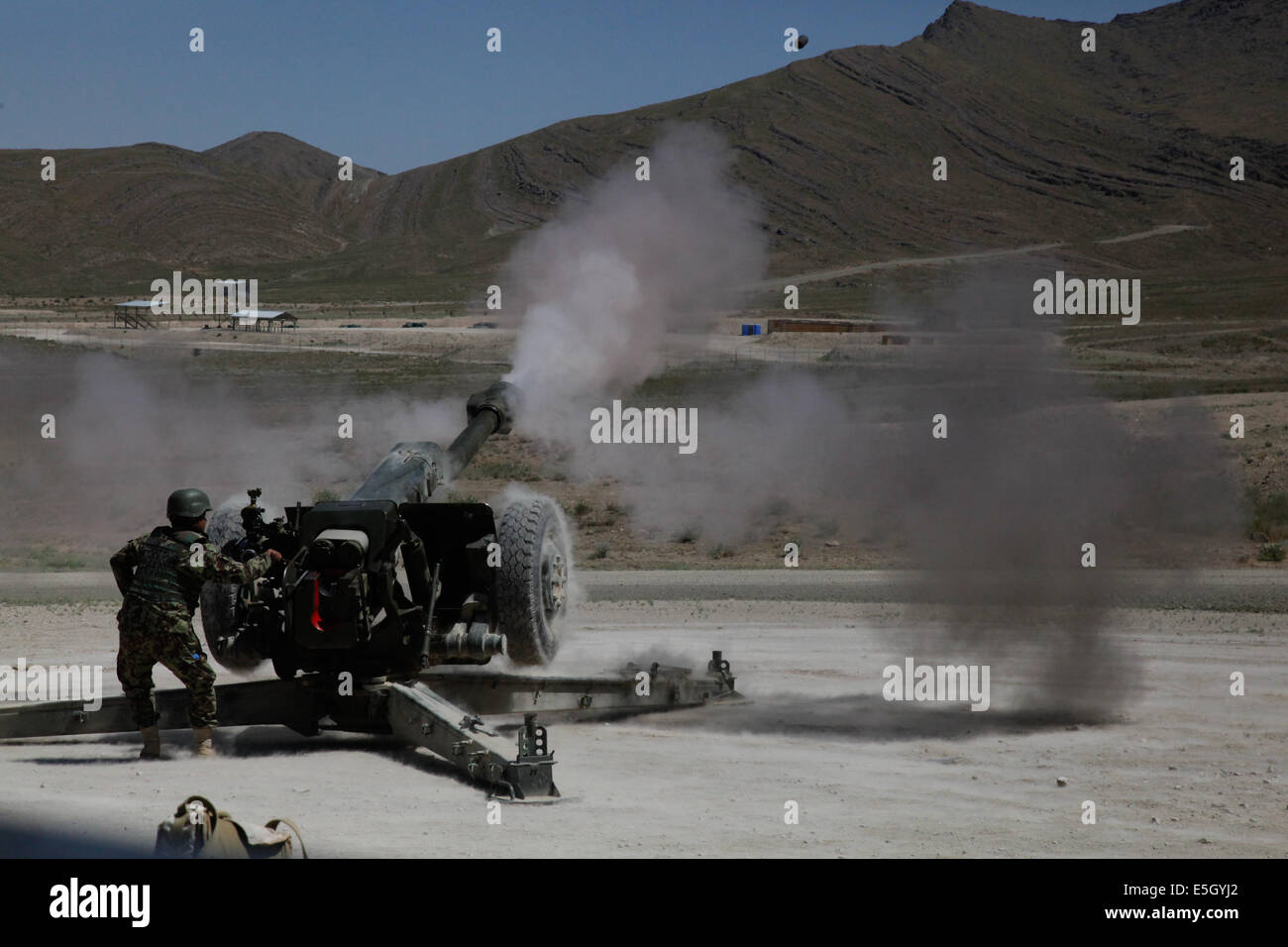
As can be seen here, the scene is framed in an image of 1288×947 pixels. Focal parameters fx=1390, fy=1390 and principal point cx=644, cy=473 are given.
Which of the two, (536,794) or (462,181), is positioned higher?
(462,181)

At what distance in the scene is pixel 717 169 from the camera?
1670cm

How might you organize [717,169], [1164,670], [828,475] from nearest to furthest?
[1164,670] < [717,169] < [828,475]

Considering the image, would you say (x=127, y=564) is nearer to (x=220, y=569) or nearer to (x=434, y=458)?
(x=220, y=569)

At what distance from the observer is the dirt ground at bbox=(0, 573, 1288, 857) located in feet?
22.9

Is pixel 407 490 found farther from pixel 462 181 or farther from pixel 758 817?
pixel 462 181

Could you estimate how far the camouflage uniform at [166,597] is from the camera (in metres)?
8.26

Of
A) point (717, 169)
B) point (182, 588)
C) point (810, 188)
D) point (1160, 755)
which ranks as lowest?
point (1160, 755)

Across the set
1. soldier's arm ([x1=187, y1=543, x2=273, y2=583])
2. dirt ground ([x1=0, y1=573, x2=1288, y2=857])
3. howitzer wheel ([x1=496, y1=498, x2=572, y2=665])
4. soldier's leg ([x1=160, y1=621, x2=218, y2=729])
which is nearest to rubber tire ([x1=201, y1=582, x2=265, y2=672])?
dirt ground ([x1=0, y1=573, x2=1288, y2=857])

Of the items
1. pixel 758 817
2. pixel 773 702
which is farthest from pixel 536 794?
pixel 773 702

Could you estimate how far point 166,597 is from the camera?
829cm

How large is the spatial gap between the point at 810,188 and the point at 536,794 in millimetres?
142849

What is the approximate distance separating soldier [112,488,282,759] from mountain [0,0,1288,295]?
117 meters

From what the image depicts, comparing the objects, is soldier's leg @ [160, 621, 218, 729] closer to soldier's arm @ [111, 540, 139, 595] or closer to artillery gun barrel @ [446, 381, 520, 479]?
soldier's arm @ [111, 540, 139, 595]

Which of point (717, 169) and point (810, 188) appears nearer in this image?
point (717, 169)
